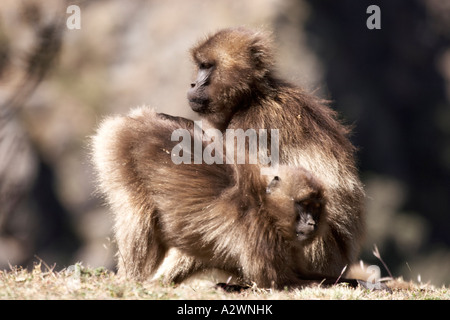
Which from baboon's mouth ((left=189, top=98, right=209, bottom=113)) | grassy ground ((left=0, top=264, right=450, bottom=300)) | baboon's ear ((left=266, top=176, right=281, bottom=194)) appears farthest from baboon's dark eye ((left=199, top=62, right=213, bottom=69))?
grassy ground ((left=0, top=264, right=450, bottom=300))

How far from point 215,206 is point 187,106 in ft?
36.8

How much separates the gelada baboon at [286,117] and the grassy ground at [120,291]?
2.94 ft

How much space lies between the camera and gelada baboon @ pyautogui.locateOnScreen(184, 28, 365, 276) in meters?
6.31

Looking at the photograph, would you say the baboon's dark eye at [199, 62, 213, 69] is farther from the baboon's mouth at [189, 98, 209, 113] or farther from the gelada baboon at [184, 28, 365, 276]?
the baboon's mouth at [189, 98, 209, 113]

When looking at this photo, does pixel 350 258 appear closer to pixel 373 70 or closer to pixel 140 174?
pixel 140 174

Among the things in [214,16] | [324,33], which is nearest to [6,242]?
[214,16]

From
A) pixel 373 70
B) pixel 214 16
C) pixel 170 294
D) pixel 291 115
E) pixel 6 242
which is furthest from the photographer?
pixel 373 70

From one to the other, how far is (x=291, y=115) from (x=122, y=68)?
1358 cm

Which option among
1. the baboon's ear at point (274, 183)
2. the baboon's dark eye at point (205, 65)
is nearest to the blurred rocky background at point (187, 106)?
the baboon's dark eye at point (205, 65)

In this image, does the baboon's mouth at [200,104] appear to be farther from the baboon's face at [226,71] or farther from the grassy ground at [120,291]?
the grassy ground at [120,291]

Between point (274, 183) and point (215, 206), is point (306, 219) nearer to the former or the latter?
point (274, 183)

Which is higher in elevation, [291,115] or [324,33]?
[324,33]

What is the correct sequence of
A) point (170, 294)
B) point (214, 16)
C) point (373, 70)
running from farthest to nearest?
point (373, 70) → point (214, 16) → point (170, 294)

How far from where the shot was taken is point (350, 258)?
6.74 metres
